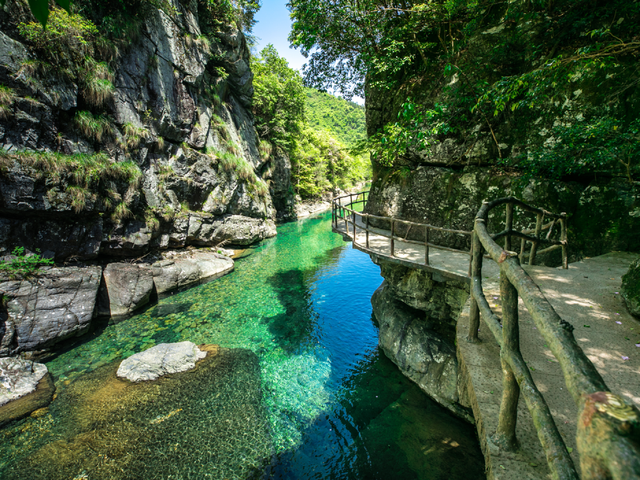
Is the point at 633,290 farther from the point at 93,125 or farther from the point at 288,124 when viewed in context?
the point at 288,124

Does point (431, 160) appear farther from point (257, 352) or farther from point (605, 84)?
point (257, 352)

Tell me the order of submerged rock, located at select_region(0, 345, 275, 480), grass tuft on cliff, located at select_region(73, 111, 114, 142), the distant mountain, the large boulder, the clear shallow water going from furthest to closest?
the distant mountain < grass tuft on cliff, located at select_region(73, 111, 114, 142) < the clear shallow water < submerged rock, located at select_region(0, 345, 275, 480) < the large boulder

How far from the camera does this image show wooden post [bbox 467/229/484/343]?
2854 millimetres

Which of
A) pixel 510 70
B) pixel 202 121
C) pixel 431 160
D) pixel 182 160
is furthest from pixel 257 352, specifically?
pixel 202 121

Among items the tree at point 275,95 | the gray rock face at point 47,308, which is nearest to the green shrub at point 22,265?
the gray rock face at point 47,308

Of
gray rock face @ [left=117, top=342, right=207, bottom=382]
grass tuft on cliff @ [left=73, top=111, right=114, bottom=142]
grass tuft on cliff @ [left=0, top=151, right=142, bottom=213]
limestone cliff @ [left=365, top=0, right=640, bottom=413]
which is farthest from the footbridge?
grass tuft on cliff @ [left=73, top=111, right=114, bottom=142]

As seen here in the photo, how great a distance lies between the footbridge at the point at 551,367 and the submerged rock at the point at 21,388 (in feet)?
26.5

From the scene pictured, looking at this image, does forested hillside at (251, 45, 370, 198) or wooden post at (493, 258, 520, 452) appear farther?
forested hillside at (251, 45, 370, 198)

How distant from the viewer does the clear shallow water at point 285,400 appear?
14.3ft

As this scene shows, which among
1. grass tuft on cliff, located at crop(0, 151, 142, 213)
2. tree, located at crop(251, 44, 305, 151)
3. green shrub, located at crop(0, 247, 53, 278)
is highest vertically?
tree, located at crop(251, 44, 305, 151)

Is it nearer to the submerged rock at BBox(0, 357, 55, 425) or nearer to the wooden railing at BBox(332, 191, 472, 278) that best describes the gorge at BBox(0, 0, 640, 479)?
the submerged rock at BBox(0, 357, 55, 425)

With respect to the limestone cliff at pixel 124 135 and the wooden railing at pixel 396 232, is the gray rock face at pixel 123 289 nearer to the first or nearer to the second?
the limestone cliff at pixel 124 135

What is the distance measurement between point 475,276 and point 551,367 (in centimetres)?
130

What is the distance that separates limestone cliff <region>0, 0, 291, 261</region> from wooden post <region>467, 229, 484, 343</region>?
1175 cm
